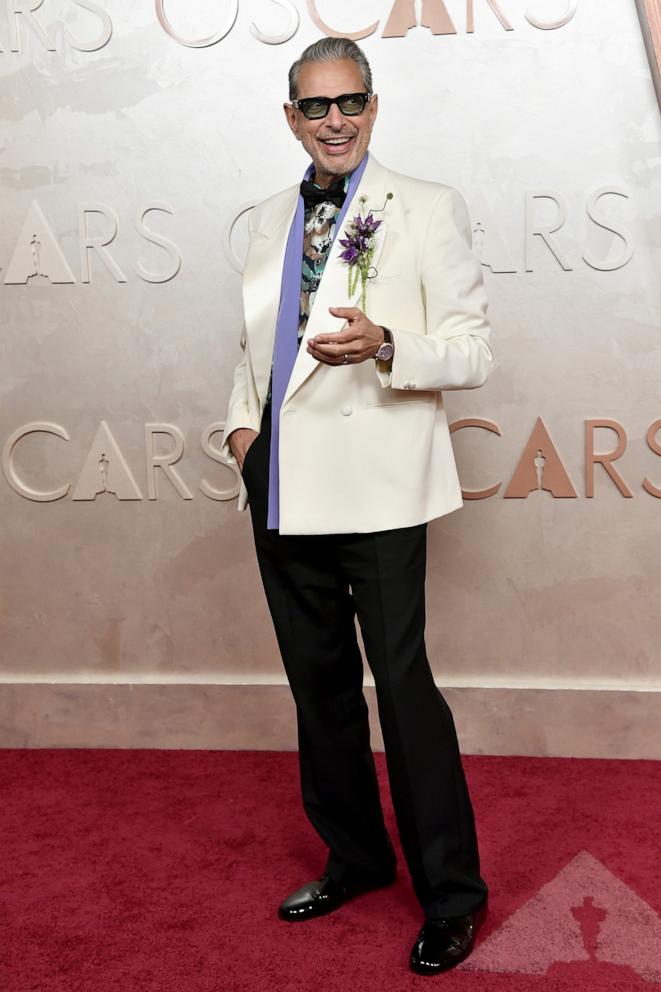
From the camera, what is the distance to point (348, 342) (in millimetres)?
1743

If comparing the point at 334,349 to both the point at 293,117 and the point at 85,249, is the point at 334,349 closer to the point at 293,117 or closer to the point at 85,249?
the point at 293,117

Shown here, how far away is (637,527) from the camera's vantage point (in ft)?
9.50

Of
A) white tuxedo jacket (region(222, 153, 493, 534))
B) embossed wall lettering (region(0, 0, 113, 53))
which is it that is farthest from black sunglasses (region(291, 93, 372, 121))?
embossed wall lettering (region(0, 0, 113, 53))

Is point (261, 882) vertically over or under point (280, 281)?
under

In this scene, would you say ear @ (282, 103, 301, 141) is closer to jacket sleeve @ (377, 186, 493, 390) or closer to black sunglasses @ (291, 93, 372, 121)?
black sunglasses @ (291, 93, 372, 121)

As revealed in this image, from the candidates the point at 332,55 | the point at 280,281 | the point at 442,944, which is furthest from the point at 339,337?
the point at 442,944

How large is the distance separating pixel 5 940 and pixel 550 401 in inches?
73.8

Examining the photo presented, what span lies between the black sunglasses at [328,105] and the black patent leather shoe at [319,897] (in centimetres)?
153

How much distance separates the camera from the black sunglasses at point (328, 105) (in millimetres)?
1915

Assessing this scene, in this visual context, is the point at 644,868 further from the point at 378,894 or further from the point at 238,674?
the point at 238,674

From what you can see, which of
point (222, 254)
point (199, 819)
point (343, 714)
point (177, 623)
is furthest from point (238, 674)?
point (222, 254)

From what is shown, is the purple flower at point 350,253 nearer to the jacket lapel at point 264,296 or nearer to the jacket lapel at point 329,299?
the jacket lapel at point 329,299

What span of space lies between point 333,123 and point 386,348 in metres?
0.46

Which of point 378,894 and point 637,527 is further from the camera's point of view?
point 637,527
